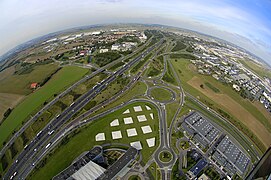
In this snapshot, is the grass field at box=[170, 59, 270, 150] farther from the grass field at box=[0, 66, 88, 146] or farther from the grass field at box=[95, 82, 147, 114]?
the grass field at box=[0, 66, 88, 146]

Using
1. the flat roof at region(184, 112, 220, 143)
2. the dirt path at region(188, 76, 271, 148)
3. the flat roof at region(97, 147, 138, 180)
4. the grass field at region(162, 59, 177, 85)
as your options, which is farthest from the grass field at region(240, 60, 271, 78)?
the flat roof at region(97, 147, 138, 180)

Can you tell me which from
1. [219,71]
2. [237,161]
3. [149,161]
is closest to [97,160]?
[149,161]

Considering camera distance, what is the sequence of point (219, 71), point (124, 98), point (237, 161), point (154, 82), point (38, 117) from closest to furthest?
point (237, 161) → point (38, 117) → point (124, 98) → point (154, 82) → point (219, 71)

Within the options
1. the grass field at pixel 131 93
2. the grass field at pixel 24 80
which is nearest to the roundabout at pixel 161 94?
the grass field at pixel 131 93

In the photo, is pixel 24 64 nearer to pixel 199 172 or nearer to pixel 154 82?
pixel 154 82

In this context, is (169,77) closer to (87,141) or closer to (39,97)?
(87,141)

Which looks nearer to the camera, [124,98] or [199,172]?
[199,172]

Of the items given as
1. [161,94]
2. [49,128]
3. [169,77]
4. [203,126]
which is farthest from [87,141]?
[169,77]
